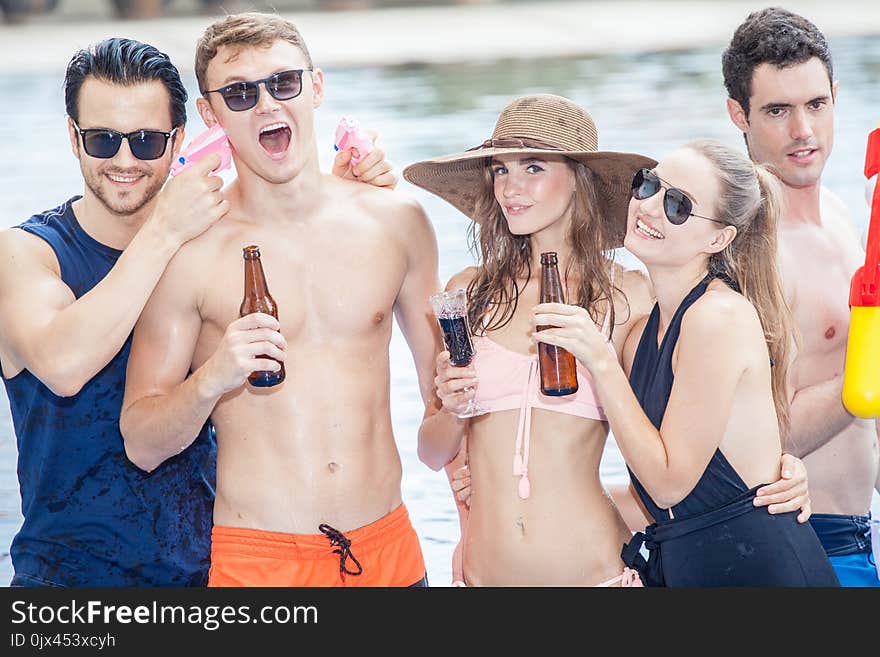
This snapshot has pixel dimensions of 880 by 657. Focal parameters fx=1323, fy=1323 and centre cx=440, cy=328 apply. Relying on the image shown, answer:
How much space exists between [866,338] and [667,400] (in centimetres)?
61

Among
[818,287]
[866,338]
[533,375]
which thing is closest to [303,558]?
[533,375]

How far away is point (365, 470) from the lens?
3945mm

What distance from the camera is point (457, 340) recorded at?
3631 millimetres

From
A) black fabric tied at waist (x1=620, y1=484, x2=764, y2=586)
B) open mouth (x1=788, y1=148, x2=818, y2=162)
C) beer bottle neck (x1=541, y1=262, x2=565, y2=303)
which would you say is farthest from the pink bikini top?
open mouth (x1=788, y1=148, x2=818, y2=162)

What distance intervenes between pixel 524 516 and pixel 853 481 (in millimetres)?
1431

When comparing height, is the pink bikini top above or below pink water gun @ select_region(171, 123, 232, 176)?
below

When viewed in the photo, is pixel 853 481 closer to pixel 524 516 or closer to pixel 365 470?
pixel 524 516

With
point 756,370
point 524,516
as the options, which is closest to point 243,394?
point 524,516

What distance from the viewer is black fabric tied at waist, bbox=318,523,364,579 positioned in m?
3.85

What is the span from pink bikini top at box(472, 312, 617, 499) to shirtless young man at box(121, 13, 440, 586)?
0.38 metres

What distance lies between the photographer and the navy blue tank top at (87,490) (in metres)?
4.05

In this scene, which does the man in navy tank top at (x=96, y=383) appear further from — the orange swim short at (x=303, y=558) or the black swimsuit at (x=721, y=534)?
the black swimsuit at (x=721, y=534)

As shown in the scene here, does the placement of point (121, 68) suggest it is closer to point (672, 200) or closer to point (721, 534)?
point (672, 200)

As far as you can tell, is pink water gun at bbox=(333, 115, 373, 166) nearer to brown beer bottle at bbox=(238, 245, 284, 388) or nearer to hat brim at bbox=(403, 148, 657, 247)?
hat brim at bbox=(403, 148, 657, 247)
